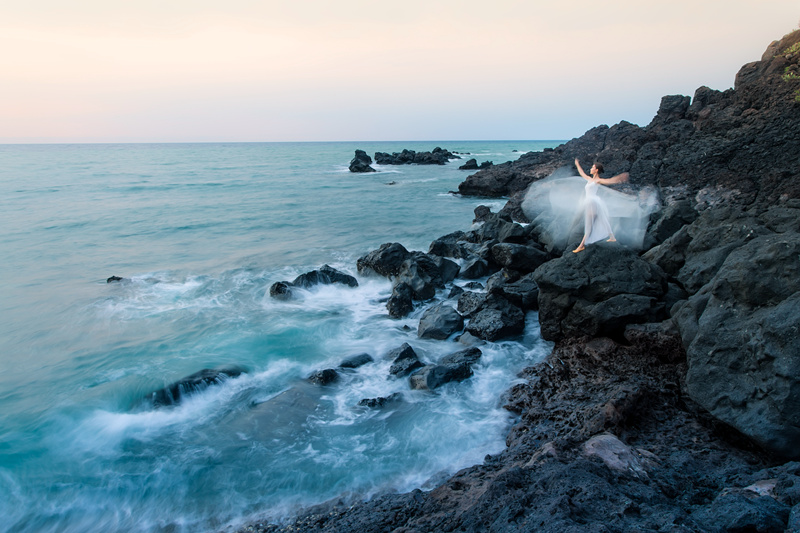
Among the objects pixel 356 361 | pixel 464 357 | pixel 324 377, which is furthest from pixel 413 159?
pixel 324 377

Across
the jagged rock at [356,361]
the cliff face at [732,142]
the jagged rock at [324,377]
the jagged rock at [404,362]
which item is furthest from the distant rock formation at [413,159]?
the jagged rock at [324,377]

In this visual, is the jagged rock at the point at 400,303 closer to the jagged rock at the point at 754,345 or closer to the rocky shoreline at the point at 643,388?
the rocky shoreline at the point at 643,388

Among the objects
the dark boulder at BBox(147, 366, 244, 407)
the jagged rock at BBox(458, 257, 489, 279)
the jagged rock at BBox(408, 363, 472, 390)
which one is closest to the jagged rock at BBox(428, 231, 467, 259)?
the jagged rock at BBox(458, 257, 489, 279)

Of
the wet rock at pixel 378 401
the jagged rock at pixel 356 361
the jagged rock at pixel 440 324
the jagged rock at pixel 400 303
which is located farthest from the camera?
the jagged rock at pixel 400 303

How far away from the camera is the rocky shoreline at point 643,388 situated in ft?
10.6

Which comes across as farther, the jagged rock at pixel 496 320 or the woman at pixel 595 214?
the woman at pixel 595 214

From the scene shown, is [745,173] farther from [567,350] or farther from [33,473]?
[33,473]

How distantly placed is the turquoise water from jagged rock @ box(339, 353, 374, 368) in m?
0.15

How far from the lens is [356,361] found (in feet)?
26.9

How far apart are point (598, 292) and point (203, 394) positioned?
6785mm

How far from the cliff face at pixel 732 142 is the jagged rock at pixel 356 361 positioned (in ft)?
34.8

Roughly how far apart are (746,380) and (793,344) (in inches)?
22.2

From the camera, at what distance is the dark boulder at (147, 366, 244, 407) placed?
731 centimetres

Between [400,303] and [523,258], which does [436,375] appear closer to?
[400,303]
